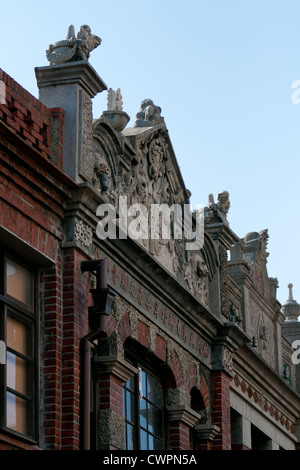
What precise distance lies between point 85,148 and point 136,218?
82.8 inches

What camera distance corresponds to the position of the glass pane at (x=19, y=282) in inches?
599

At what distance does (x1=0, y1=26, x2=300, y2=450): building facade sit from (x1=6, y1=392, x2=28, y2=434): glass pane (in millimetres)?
26

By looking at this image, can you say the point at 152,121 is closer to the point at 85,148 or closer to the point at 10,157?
the point at 85,148

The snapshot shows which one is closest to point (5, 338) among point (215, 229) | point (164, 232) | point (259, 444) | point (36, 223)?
point (36, 223)

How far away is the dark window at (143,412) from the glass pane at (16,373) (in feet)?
10.2

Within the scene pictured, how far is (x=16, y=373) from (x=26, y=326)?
684mm

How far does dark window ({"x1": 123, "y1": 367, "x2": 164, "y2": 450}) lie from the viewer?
59.7 feet

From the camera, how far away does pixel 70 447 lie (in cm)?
1518

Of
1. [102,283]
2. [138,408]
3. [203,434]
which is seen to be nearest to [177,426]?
[203,434]

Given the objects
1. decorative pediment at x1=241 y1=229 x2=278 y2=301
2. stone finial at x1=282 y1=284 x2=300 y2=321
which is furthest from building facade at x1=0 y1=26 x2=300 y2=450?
stone finial at x1=282 y1=284 x2=300 y2=321

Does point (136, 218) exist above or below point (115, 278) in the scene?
above

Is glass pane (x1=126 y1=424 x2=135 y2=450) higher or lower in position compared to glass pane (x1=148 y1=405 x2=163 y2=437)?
lower

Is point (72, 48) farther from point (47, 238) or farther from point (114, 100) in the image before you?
point (47, 238)

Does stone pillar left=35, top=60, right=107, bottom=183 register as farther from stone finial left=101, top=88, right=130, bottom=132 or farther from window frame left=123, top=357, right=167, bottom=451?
window frame left=123, top=357, right=167, bottom=451
